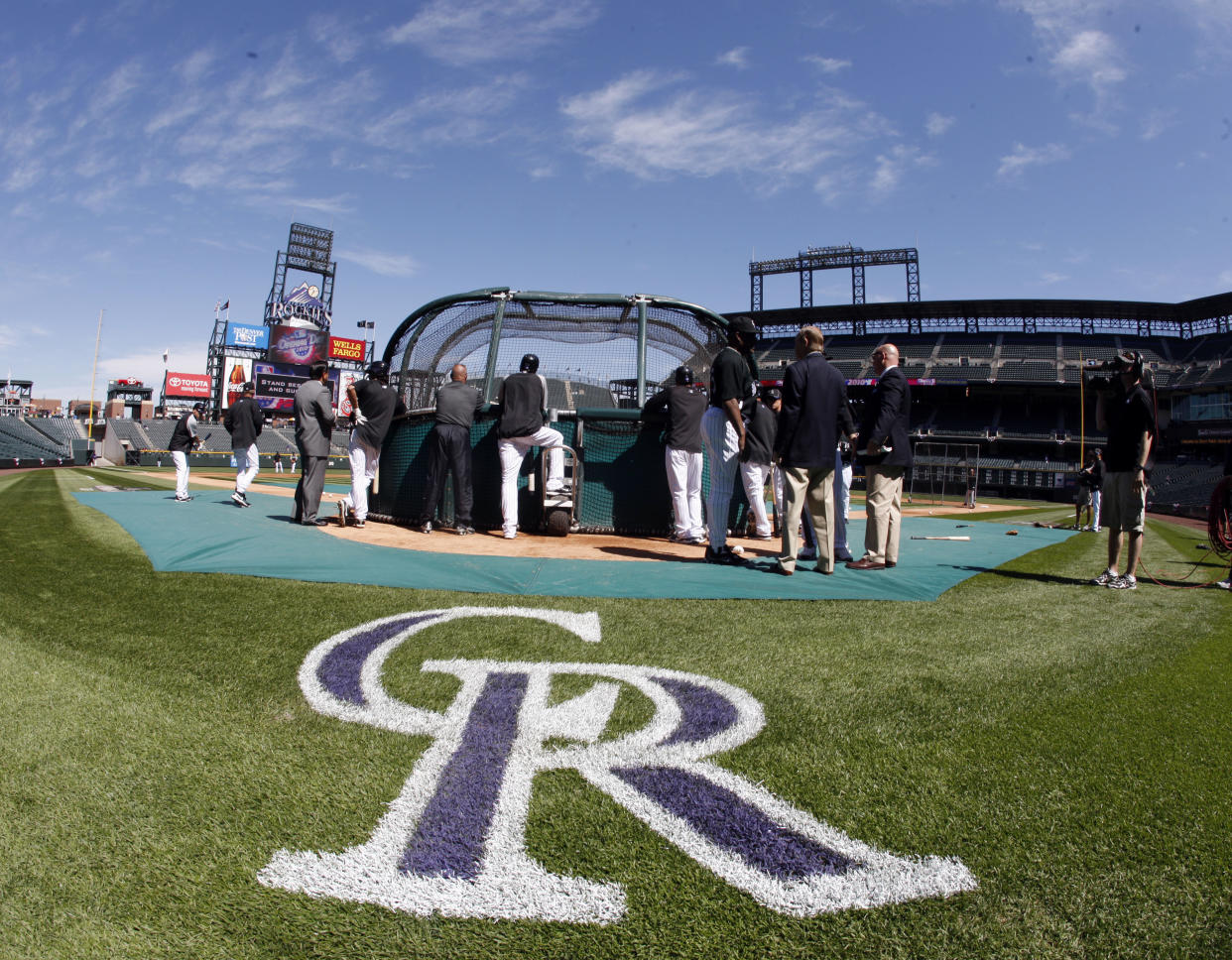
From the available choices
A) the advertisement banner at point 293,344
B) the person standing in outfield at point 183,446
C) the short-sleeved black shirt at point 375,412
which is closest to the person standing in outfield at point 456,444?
the short-sleeved black shirt at point 375,412

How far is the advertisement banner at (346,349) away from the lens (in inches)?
2368

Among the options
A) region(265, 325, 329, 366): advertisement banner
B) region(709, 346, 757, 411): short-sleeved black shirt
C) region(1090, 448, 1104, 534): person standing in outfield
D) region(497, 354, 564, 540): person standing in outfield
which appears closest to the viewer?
region(709, 346, 757, 411): short-sleeved black shirt

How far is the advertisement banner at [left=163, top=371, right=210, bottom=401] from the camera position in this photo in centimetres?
6544

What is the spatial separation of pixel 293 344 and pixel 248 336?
515 centimetres

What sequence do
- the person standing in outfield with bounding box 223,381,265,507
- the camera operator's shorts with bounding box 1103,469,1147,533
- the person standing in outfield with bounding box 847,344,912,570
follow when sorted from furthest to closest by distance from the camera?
the person standing in outfield with bounding box 223,381,265,507 → the person standing in outfield with bounding box 847,344,912,570 → the camera operator's shorts with bounding box 1103,469,1147,533

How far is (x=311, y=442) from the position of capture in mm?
7312

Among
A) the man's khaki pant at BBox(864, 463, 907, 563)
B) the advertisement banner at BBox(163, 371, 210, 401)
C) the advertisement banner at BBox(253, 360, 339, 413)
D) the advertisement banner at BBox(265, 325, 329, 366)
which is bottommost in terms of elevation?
the man's khaki pant at BBox(864, 463, 907, 563)

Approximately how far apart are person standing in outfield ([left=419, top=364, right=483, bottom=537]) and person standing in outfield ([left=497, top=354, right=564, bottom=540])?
34cm

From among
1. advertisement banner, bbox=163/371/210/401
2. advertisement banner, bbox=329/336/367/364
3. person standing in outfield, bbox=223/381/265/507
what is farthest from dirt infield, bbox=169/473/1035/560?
advertisement banner, bbox=163/371/210/401

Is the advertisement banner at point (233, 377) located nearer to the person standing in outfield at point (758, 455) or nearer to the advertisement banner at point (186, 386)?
the advertisement banner at point (186, 386)

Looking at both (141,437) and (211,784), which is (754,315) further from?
(211,784)

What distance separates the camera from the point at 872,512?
5535mm

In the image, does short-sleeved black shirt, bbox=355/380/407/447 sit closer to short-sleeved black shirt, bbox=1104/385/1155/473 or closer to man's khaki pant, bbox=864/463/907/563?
man's khaki pant, bbox=864/463/907/563

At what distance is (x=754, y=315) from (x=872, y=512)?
52118 mm
